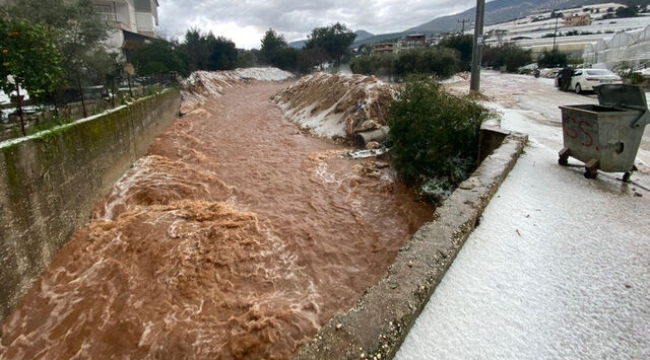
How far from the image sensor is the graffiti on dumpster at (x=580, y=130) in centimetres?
536

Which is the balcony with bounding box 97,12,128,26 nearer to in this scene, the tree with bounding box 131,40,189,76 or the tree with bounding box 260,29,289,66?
the tree with bounding box 131,40,189,76

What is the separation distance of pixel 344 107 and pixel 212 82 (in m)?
21.5

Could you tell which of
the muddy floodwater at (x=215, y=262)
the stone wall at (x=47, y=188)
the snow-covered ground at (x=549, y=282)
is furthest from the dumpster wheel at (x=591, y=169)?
the stone wall at (x=47, y=188)

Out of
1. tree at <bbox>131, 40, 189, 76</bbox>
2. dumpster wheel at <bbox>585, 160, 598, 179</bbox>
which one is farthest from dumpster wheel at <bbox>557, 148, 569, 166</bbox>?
tree at <bbox>131, 40, 189, 76</bbox>

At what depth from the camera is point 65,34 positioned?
37.8ft

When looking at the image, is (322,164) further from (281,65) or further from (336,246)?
(281,65)

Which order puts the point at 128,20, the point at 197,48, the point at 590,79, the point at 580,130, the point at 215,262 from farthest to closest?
1. the point at 197,48
2. the point at 128,20
3. the point at 590,79
4. the point at 215,262
5. the point at 580,130

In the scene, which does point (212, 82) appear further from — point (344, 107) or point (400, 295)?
point (400, 295)

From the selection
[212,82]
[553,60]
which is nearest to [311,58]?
[212,82]

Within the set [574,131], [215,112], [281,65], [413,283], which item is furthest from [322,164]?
[281,65]

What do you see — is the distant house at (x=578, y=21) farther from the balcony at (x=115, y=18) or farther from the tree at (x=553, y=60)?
the balcony at (x=115, y=18)

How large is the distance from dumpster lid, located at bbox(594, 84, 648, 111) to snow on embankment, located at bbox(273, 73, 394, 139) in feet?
24.9

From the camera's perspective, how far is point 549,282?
10.5ft

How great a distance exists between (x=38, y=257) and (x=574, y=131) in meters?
9.08
